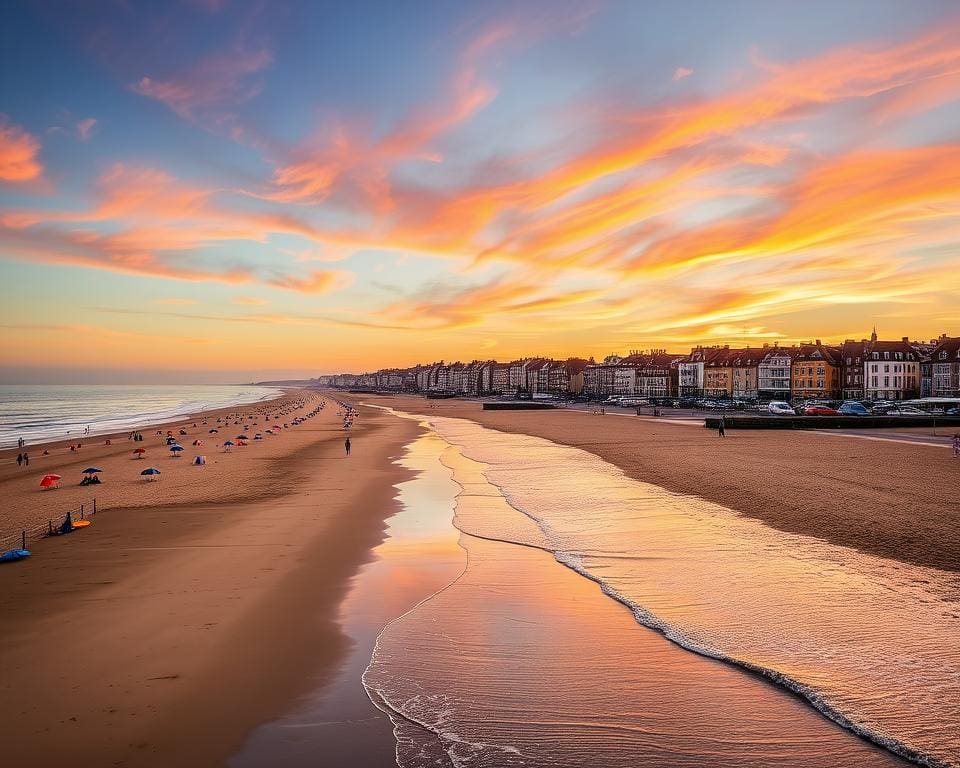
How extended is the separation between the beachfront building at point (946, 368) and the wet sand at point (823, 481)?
7669 centimetres

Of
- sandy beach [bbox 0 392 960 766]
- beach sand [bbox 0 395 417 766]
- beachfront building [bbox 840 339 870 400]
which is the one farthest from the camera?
beachfront building [bbox 840 339 870 400]

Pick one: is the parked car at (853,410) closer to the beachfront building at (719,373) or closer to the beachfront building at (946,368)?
the beachfront building at (946,368)

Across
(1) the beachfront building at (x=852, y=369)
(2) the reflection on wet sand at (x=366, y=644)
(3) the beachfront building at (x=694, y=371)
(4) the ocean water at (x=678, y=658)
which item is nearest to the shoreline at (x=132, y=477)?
(2) the reflection on wet sand at (x=366, y=644)

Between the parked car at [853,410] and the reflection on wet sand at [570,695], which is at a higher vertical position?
the parked car at [853,410]

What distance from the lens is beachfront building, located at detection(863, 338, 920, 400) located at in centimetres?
11006

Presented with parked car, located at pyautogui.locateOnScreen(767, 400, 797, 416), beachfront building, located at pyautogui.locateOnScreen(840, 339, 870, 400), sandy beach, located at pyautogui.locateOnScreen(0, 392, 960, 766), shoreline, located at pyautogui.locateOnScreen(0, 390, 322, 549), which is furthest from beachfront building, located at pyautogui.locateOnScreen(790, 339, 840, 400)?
shoreline, located at pyautogui.locateOnScreen(0, 390, 322, 549)

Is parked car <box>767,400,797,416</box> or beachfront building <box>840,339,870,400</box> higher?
beachfront building <box>840,339,870,400</box>

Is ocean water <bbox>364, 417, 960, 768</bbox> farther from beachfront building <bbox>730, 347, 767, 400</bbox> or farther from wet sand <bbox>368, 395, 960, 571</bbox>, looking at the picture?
beachfront building <bbox>730, 347, 767, 400</bbox>

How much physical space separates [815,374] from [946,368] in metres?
20.5

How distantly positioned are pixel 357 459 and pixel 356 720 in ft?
96.4

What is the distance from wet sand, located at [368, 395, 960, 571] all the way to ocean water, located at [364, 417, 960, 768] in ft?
5.82

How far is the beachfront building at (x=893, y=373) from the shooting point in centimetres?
11006

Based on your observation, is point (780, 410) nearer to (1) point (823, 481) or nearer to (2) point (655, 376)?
(1) point (823, 481)

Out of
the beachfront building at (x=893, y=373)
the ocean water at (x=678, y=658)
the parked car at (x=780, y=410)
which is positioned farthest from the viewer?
the beachfront building at (x=893, y=373)
